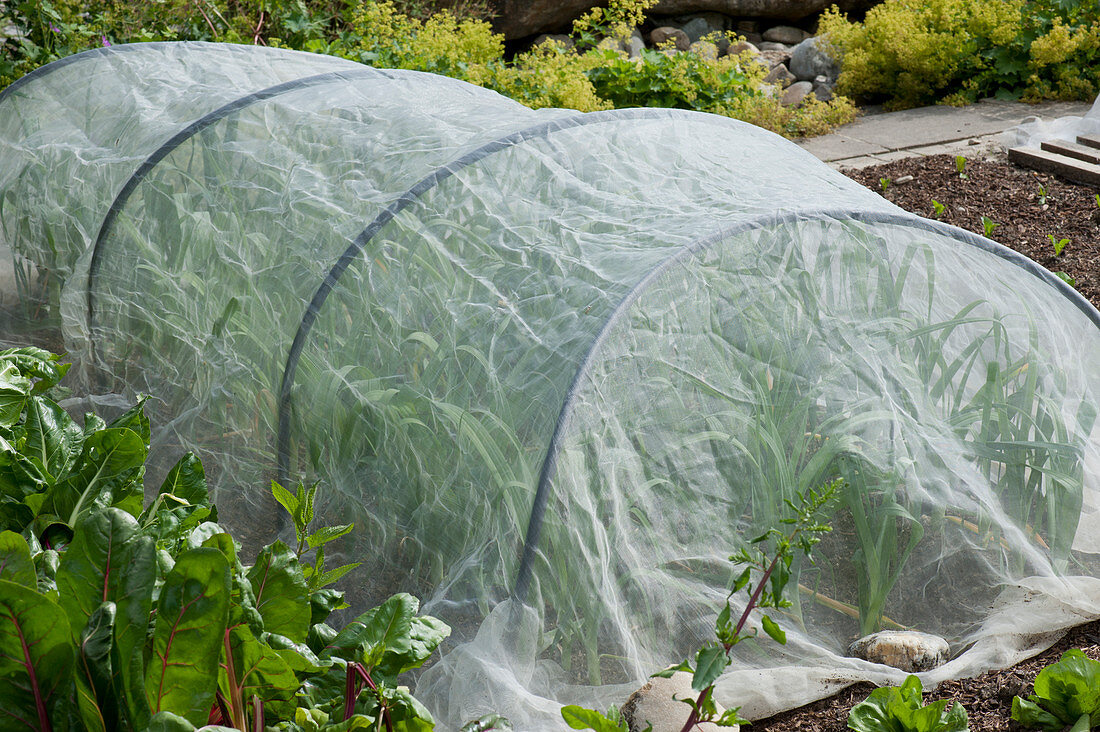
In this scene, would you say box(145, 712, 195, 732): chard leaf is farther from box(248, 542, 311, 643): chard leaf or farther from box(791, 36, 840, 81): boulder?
box(791, 36, 840, 81): boulder

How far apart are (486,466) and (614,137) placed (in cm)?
111

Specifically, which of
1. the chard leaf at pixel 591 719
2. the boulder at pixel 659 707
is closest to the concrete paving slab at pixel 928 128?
the boulder at pixel 659 707

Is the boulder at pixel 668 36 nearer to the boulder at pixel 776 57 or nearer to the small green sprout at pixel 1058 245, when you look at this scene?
the boulder at pixel 776 57

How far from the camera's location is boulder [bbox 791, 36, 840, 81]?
926 centimetres

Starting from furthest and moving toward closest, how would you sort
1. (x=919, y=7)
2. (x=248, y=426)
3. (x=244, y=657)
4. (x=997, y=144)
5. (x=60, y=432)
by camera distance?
(x=919, y=7), (x=997, y=144), (x=248, y=426), (x=60, y=432), (x=244, y=657)

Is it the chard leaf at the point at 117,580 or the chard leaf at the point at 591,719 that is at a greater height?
the chard leaf at the point at 117,580

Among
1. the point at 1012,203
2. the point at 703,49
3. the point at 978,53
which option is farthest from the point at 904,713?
the point at 978,53

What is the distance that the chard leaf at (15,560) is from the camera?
1235mm

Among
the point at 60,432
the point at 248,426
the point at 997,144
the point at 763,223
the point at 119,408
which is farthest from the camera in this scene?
the point at 997,144

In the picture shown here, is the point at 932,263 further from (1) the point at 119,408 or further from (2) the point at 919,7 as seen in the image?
(2) the point at 919,7

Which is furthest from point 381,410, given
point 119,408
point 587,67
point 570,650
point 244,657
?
point 587,67

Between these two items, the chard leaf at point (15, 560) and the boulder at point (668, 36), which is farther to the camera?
the boulder at point (668, 36)

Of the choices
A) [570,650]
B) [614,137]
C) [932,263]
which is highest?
[614,137]

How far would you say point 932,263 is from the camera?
2.36 metres
